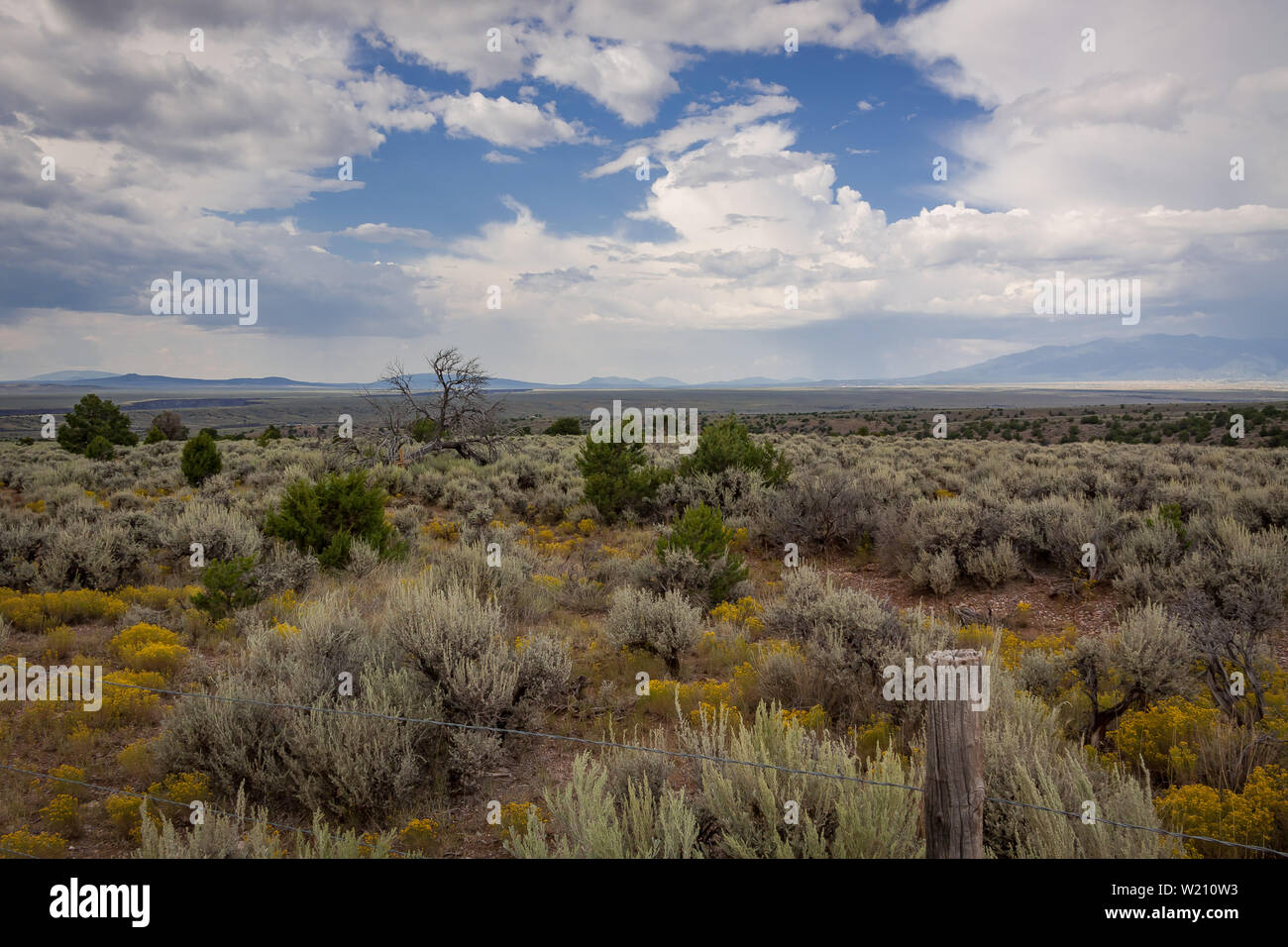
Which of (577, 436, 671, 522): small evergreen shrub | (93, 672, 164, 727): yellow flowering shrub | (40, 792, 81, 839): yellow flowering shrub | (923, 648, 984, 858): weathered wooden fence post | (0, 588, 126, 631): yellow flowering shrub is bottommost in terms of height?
(40, 792, 81, 839): yellow flowering shrub

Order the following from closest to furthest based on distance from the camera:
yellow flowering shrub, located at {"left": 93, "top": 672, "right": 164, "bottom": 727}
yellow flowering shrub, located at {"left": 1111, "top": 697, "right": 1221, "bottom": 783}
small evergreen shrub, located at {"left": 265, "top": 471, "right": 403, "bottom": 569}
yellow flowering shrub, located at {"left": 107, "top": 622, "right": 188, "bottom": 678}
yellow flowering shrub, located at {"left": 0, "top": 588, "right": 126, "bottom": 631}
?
yellow flowering shrub, located at {"left": 1111, "top": 697, "right": 1221, "bottom": 783}, yellow flowering shrub, located at {"left": 93, "top": 672, "right": 164, "bottom": 727}, yellow flowering shrub, located at {"left": 107, "top": 622, "right": 188, "bottom": 678}, yellow flowering shrub, located at {"left": 0, "top": 588, "right": 126, "bottom": 631}, small evergreen shrub, located at {"left": 265, "top": 471, "right": 403, "bottom": 569}

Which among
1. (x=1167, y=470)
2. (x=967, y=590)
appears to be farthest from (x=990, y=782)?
(x=1167, y=470)

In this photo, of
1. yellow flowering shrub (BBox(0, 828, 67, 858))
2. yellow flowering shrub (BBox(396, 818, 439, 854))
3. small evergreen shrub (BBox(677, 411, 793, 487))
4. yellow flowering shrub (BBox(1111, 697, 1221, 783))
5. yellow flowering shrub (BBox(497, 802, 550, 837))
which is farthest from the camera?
small evergreen shrub (BBox(677, 411, 793, 487))

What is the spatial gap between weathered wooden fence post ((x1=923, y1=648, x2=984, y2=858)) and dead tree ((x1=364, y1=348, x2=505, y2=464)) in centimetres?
1807

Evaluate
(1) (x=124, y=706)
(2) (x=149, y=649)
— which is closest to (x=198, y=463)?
(2) (x=149, y=649)

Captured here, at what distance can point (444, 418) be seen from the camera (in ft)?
68.9

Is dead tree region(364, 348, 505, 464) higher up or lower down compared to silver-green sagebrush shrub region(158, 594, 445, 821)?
higher up

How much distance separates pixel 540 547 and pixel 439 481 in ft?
20.0

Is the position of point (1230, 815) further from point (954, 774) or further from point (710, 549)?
point (710, 549)

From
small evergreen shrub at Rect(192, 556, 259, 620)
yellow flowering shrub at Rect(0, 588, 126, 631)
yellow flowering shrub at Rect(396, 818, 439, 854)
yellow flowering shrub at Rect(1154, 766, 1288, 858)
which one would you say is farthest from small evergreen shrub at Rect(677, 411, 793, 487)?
yellow flowering shrub at Rect(396, 818, 439, 854)

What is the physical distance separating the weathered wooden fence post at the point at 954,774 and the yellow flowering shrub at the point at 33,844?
180 inches

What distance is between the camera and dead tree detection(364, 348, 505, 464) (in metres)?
19.9

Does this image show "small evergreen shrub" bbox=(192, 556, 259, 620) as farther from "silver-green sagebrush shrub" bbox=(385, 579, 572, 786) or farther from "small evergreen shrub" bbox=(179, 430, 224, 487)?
"small evergreen shrub" bbox=(179, 430, 224, 487)

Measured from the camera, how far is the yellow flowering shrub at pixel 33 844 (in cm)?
348
